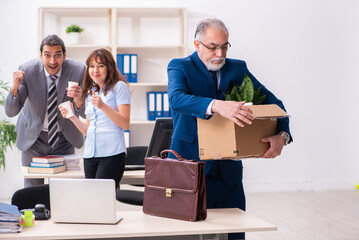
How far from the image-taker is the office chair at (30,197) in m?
2.39

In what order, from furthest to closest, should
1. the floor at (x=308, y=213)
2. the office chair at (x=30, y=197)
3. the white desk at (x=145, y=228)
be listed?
the floor at (x=308, y=213)
the office chair at (x=30, y=197)
the white desk at (x=145, y=228)

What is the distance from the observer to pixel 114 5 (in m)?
5.90

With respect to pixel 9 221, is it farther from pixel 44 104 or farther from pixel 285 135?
pixel 44 104

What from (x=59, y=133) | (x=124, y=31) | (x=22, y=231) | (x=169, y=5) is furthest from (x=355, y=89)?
(x=22, y=231)

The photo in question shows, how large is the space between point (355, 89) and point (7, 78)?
448 centimetres

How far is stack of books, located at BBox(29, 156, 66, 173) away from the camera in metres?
3.15

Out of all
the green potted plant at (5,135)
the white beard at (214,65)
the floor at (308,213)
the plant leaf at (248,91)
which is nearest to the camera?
the plant leaf at (248,91)

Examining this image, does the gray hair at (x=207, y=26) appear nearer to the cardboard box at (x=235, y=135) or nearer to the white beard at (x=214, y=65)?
the white beard at (x=214, y=65)

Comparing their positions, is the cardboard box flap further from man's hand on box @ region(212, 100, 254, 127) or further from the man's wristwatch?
the man's wristwatch

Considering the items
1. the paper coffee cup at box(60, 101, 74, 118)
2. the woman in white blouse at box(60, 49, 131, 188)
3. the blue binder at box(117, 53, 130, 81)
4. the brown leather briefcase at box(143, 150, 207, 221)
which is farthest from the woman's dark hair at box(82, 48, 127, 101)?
the blue binder at box(117, 53, 130, 81)

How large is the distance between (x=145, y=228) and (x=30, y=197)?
85 cm

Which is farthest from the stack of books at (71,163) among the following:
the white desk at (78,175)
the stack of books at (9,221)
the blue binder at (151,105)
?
the blue binder at (151,105)

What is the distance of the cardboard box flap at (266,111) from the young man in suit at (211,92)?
5.8 inches

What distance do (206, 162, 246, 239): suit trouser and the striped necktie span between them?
63.5 inches
